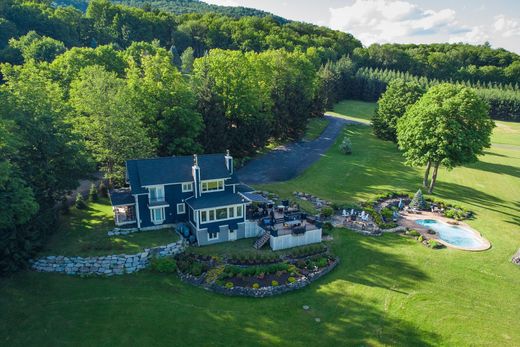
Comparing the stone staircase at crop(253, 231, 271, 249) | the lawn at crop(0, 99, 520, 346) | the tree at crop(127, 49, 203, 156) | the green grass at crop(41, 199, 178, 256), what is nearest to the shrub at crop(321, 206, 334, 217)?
the lawn at crop(0, 99, 520, 346)

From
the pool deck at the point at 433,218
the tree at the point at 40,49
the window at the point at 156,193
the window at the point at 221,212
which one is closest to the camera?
the window at the point at 221,212

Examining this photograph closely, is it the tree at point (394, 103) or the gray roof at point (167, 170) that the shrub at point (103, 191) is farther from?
the tree at point (394, 103)

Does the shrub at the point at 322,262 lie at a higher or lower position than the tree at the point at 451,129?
lower

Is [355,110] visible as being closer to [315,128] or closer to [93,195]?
[315,128]

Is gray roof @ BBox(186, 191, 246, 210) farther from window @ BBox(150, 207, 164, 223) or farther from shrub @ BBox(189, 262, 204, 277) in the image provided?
shrub @ BBox(189, 262, 204, 277)

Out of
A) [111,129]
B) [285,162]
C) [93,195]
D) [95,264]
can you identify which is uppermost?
[111,129]

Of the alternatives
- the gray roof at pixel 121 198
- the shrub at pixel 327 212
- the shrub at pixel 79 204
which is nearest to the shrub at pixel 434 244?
the shrub at pixel 327 212

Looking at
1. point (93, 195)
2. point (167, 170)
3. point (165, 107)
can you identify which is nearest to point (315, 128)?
point (165, 107)

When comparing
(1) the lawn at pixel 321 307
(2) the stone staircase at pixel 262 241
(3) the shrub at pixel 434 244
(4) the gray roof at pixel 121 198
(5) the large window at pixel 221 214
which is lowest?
(1) the lawn at pixel 321 307
